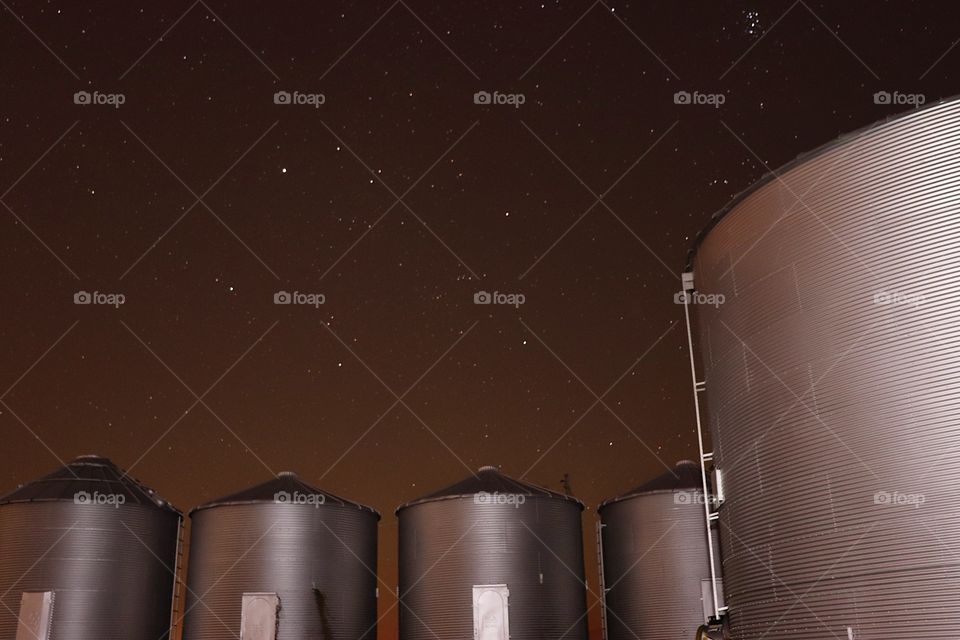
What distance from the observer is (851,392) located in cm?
1145

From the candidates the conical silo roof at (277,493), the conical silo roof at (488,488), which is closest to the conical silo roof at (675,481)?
the conical silo roof at (488,488)

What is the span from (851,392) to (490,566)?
43.4ft

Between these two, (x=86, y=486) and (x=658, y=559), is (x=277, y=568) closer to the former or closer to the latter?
(x=86, y=486)

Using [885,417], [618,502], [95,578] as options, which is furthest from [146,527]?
[885,417]

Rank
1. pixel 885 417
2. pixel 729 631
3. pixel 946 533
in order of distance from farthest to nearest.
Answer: pixel 729 631 < pixel 885 417 < pixel 946 533

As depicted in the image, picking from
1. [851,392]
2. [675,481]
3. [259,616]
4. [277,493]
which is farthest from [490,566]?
[851,392]

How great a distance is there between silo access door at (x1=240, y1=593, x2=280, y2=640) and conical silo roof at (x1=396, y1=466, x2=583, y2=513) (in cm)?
437

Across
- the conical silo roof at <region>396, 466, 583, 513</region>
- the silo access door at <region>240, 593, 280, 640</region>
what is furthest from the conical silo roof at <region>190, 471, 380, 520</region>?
the silo access door at <region>240, 593, 280, 640</region>

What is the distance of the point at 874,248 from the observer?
37.8 feet

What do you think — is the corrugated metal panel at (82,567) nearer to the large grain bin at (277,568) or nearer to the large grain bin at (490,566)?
the large grain bin at (277,568)

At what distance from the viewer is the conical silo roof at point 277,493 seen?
78.0ft

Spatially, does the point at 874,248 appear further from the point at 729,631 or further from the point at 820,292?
the point at 729,631

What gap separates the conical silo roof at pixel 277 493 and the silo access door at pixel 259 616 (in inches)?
95.2

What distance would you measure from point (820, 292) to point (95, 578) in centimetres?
1836
